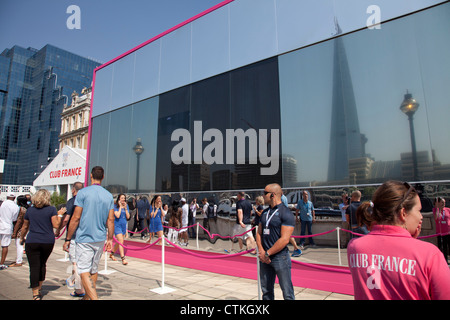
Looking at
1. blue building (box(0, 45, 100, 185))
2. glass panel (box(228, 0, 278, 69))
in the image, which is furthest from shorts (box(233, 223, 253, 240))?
blue building (box(0, 45, 100, 185))

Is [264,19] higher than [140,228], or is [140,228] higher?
[264,19]

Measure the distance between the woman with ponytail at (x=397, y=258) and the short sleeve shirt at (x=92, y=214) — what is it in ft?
12.1

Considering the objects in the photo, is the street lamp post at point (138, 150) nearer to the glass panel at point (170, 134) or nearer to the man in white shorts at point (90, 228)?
the glass panel at point (170, 134)

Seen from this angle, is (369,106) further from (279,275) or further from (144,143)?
(144,143)

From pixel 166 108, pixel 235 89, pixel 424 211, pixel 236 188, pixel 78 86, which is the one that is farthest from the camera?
pixel 78 86

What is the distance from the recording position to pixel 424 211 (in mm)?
5383

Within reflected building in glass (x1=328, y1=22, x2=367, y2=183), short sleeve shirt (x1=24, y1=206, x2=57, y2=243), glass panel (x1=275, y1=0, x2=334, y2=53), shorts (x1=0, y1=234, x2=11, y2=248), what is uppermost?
glass panel (x1=275, y1=0, x2=334, y2=53)

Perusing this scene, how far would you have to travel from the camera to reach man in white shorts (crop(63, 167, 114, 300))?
3938 mm

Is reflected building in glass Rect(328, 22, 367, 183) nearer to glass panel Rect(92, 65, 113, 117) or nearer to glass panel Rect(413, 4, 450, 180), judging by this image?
glass panel Rect(413, 4, 450, 180)

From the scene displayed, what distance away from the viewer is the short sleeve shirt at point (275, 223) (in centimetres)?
353

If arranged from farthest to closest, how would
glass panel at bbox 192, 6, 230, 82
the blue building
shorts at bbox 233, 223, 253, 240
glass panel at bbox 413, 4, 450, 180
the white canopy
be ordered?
the blue building < the white canopy < glass panel at bbox 192, 6, 230, 82 < shorts at bbox 233, 223, 253, 240 < glass panel at bbox 413, 4, 450, 180

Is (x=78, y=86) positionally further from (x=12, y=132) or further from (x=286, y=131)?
(x=286, y=131)
